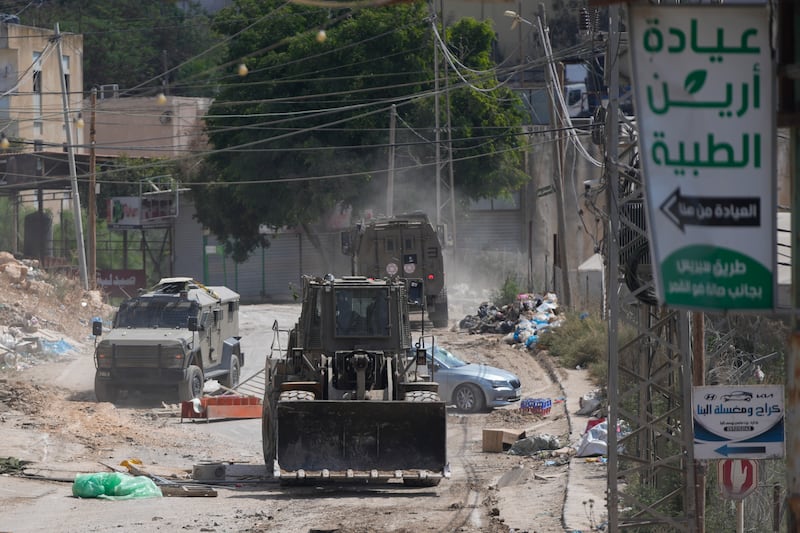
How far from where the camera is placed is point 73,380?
2691cm

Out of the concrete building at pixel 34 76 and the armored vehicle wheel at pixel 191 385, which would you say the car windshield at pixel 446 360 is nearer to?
the armored vehicle wheel at pixel 191 385

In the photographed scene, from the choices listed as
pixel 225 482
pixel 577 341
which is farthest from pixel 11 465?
pixel 577 341

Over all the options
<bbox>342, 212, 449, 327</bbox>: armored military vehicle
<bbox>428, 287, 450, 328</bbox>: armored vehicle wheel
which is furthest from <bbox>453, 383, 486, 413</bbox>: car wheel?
<bbox>428, 287, 450, 328</bbox>: armored vehicle wheel

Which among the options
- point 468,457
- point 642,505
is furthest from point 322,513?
point 468,457

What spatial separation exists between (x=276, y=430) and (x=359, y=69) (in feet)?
108

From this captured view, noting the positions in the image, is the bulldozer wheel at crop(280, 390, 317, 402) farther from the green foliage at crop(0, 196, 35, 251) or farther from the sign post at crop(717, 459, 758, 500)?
the green foliage at crop(0, 196, 35, 251)

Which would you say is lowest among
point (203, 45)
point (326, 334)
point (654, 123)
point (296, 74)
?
point (326, 334)

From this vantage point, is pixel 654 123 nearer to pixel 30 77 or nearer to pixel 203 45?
pixel 30 77

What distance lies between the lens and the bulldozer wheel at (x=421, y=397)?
15047 mm

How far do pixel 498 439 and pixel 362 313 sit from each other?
13.1ft

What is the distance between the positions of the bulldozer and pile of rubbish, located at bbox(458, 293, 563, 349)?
617 inches

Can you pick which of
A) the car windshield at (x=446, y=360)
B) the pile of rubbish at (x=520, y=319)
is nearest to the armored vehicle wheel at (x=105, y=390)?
the car windshield at (x=446, y=360)

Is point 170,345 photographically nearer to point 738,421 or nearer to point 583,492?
point 583,492

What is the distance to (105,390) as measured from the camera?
23.7 meters
